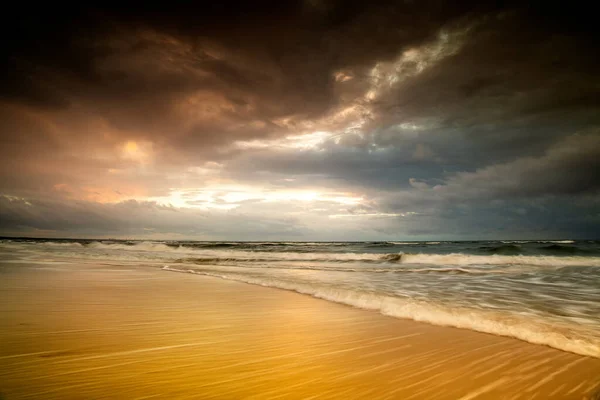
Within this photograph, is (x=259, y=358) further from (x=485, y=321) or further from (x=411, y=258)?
(x=411, y=258)

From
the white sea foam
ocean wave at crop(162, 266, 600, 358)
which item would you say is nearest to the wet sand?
ocean wave at crop(162, 266, 600, 358)

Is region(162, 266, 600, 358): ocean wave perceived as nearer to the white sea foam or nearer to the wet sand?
the wet sand

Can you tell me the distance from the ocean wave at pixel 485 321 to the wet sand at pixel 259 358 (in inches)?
9.1

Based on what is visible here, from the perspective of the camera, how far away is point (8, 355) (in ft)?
8.59

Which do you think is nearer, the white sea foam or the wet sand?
the wet sand

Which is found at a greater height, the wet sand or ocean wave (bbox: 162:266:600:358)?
ocean wave (bbox: 162:266:600:358)

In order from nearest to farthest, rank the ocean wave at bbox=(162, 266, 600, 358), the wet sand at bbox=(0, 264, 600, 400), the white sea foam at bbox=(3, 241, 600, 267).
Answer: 1. the wet sand at bbox=(0, 264, 600, 400)
2. the ocean wave at bbox=(162, 266, 600, 358)
3. the white sea foam at bbox=(3, 241, 600, 267)

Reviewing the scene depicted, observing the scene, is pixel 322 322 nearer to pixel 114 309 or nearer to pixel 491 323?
pixel 491 323

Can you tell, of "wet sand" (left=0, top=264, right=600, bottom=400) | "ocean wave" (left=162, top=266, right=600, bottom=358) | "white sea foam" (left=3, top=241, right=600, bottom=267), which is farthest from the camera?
"white sea foam" (left=3, top=241, right=600, bottom=267)

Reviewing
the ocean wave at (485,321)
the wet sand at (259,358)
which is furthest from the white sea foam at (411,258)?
the wet sand at (259,358)

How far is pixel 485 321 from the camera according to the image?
166 inches

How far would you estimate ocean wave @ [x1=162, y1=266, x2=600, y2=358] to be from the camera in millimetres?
3432

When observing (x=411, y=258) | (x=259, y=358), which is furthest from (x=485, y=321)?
(x=411, y=258)

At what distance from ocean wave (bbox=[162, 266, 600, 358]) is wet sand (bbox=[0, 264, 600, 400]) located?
23 centimetres
